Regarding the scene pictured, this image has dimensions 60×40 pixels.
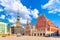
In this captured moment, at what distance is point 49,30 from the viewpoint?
247 feet

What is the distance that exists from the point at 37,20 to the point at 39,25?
14.8 feet

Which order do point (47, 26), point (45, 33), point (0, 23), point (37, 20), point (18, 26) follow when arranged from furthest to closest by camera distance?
point (18, 26) < point (0, 23) < point (37, 20) < point (47, 26) < point (45, 33)

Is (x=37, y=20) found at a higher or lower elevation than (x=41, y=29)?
higher

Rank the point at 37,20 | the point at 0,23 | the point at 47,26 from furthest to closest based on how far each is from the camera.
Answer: the point at 0,23 < the point at 37,20 < the point at 47,26

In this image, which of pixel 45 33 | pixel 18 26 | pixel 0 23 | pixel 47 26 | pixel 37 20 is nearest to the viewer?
pixel 45 33

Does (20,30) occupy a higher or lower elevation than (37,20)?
lower

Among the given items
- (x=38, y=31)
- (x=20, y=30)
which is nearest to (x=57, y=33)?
(x=38, y=31)

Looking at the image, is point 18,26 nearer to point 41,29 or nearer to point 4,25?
point 4,25

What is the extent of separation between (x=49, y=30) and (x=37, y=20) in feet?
45.5

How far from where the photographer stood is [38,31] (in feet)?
264

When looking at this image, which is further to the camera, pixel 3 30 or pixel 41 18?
pixel 3 30

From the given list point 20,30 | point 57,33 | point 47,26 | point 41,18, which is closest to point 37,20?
point 41,18

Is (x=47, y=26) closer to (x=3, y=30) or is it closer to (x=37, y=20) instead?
(x=37, y=20)

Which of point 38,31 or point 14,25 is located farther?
point 14,25
